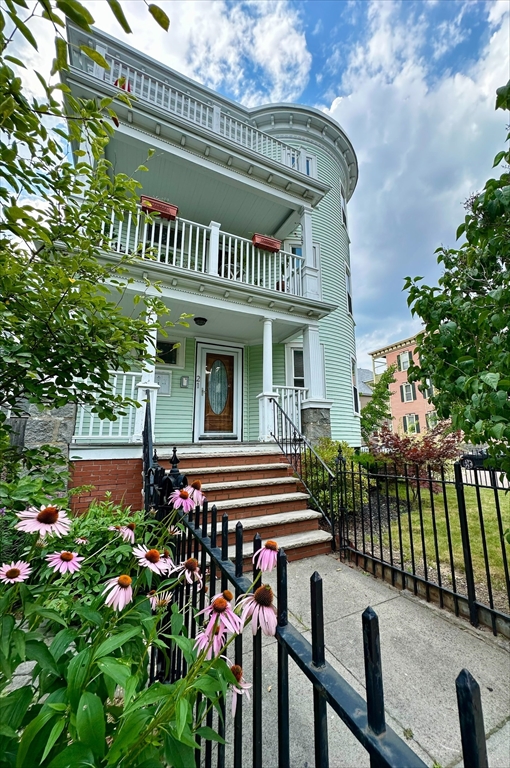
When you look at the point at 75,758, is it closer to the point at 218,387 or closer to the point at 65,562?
the point at 65,562

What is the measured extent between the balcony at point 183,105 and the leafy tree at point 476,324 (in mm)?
6073

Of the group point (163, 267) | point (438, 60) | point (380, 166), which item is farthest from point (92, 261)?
point (380, 166)

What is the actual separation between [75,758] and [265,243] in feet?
24.9

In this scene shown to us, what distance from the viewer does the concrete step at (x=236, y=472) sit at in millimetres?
4461

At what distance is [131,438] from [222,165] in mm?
5846

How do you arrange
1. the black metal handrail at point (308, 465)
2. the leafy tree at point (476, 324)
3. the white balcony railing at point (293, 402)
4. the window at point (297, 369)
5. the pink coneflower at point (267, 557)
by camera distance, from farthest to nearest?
the window at point (297, 369)
the white balcony railing at point (293, 402)
the black metal handrail at point (308, 465)
the leafy tree at point (476, 324)
the pink coneflower at point (267, 557)

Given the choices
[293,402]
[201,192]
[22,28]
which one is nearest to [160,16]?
[22,28]

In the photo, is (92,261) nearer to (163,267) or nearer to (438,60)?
(163,267)

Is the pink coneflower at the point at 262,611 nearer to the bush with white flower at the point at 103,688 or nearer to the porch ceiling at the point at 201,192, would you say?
the bush with white flower at the point at 103,688

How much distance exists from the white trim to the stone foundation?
1.81 m

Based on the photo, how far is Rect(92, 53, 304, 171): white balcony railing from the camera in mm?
6245

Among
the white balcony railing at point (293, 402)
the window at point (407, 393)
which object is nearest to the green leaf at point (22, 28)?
the white balcony railing at point (293, 402)

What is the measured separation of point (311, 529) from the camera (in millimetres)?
4082

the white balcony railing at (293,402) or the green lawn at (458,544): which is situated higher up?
the white balcony railing at (293,402)
